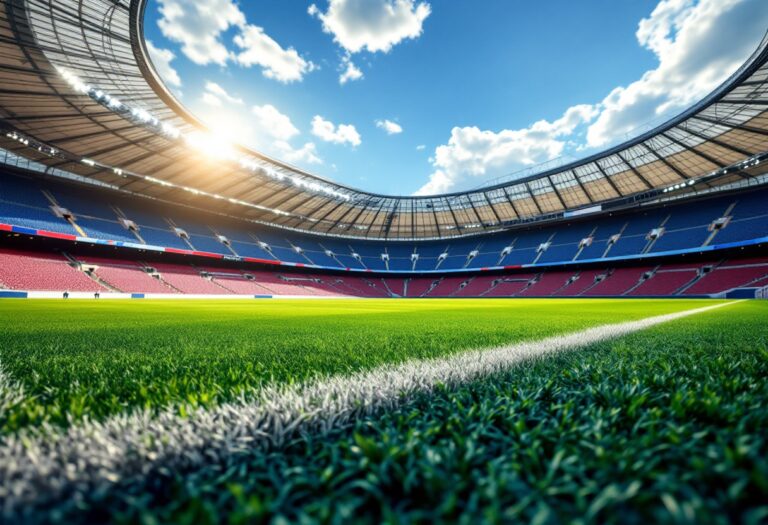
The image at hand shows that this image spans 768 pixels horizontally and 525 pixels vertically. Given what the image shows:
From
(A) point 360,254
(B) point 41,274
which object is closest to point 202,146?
(B) point 41,274

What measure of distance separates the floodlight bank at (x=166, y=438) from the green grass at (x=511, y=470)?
0.07 m

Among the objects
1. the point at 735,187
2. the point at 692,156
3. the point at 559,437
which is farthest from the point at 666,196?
the point at 559,437

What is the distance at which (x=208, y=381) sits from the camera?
1.92 m

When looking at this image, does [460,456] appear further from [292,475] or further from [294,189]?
[294,189]

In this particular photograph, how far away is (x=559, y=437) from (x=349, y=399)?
0.90m

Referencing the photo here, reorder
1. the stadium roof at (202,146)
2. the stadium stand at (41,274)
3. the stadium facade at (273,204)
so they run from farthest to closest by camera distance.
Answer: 1. the stadium stand at (41,274)
2. the stadium facade at (273,204)
3. the stadium roof at (202,146)

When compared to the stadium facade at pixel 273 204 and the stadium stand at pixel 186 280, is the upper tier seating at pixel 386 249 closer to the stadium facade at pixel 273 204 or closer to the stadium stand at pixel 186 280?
the stadium facade at pixel 273 204

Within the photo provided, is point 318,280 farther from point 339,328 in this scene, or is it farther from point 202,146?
point 339,328

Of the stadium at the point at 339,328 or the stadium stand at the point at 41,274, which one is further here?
the stadium stand at the point at 41,274

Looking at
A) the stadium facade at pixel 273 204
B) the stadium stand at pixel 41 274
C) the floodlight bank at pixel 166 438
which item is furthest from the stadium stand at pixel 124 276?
the floodlight bank at pixel 166 438

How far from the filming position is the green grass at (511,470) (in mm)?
711

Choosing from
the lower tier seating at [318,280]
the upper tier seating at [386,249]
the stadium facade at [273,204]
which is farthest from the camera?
the upper tier seating at [386,249]

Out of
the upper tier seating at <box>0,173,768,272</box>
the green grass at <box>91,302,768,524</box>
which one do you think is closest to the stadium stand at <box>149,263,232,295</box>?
the upper tier seating at <box>0,173,768,272</box>

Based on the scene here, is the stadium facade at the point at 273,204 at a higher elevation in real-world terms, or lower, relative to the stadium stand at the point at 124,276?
higher
